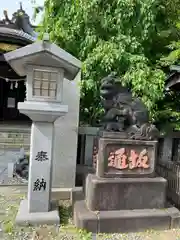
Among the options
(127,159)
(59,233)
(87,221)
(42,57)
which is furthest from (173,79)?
(59,233)

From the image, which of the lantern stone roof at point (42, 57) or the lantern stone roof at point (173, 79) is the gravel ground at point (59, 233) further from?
the lantern stone roof at point (173, 79)

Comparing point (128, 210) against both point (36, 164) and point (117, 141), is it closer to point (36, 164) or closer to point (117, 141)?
point (117, 141)

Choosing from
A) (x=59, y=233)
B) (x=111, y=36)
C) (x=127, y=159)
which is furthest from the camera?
(x=111, y=36)

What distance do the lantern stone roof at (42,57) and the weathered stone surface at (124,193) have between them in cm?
204

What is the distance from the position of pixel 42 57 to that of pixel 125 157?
7.31ft

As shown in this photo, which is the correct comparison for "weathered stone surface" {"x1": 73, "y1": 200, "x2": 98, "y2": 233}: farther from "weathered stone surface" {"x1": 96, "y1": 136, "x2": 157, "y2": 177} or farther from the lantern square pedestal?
"weathered stone surface" {"x1": 96, "y1": 136, "x2": 157, "y2": 177}

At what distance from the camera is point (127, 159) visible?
→ 3.99m

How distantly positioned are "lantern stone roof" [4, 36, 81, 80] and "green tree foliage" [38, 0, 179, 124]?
1.65m

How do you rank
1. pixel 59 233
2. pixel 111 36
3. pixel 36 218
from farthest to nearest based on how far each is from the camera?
1. pixel 111 36
2. pixel 36 218
3. pixel 59 233

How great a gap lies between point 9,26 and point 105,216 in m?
12.9

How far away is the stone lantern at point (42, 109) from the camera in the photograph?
11.6 ft

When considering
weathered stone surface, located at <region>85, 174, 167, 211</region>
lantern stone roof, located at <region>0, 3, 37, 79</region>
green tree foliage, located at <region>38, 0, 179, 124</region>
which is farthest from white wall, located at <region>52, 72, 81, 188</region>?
lantern stone roof, located at <region>0, 3, 37, 79</region>

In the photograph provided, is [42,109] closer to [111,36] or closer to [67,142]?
[67,142]

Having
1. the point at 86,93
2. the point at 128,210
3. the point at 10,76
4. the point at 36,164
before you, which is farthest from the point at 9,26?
the point at 128,210
